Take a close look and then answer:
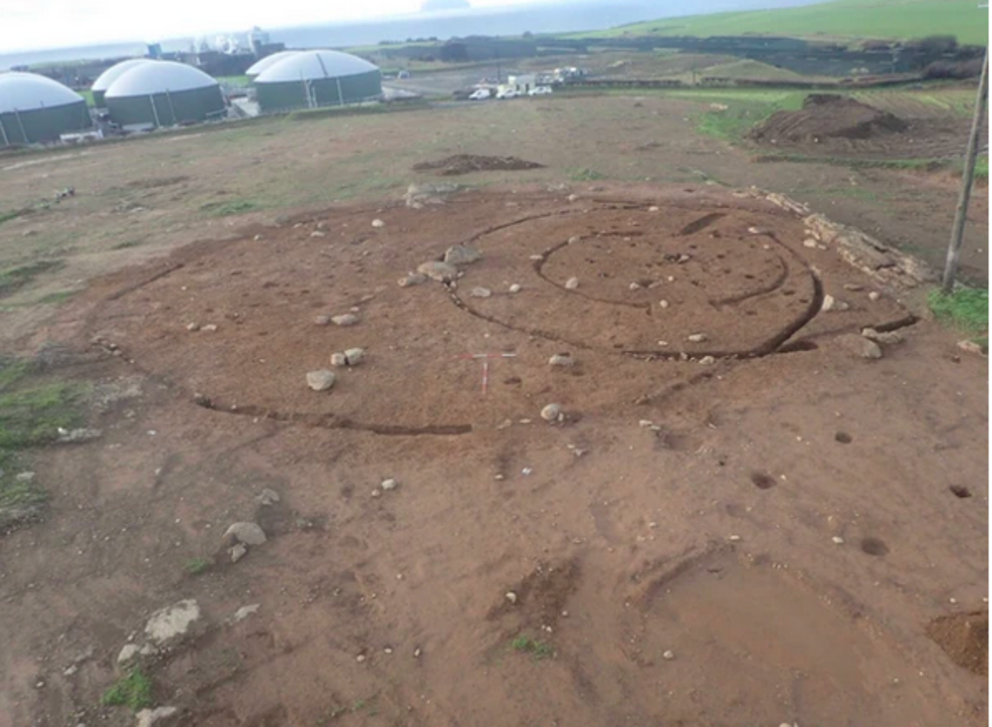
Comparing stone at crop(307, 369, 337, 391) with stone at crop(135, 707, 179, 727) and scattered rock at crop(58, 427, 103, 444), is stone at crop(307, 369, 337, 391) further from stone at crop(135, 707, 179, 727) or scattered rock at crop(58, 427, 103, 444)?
stone at crop(135, 707, 179, 727)

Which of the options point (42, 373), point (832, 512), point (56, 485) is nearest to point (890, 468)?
point (832, 512)

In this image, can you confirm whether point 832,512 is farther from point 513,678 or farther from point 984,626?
point 513,678

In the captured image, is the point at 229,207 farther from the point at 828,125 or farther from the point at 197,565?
the point at 828,125

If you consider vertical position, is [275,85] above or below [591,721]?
above

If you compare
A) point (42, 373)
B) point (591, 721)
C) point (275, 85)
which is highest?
point (275, 85)

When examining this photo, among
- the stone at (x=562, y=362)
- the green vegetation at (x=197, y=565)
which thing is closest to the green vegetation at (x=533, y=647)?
the green vegetation at (x=197, y=565)

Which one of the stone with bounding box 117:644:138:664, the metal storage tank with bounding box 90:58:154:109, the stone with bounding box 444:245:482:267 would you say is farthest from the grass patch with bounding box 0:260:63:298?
the metal storage tank with bounding box 90:58:154:109

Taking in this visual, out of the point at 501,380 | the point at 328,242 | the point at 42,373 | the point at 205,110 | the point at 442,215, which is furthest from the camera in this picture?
the point at 205,110
